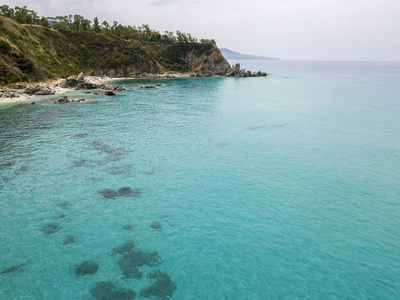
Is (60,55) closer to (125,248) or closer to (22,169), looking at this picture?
(22,169)

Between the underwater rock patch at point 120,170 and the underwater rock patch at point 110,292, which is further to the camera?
the underwater rock patch at point 120,170

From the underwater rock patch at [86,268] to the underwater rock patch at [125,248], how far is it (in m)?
1.84

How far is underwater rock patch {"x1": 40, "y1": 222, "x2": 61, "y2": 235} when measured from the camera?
2193cm

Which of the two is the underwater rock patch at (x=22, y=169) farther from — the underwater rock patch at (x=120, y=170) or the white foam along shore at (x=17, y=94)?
the white foam along shore at (x=17, y=94)

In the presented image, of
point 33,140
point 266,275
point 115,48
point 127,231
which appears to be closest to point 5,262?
point 127,231

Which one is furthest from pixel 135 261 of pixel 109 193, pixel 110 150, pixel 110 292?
pixel 110 150

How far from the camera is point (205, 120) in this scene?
62594mm

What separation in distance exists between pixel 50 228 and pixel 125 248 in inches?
309

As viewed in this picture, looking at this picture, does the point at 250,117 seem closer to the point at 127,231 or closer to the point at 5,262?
the point at 127,231

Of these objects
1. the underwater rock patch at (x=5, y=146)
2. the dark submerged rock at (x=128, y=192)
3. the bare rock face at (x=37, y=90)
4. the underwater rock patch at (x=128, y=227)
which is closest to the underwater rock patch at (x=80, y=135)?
the underwater rock patch at (x=5, y=146)

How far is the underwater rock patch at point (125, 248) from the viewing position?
19953mm

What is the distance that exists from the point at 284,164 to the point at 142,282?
26942 millimetres

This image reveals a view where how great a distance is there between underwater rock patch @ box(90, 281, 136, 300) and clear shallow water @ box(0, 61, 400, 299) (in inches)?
17.2

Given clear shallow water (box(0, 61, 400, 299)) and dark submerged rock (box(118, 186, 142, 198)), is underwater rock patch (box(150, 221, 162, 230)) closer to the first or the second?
clear shallow water (box(0, 61, 400, 299))
